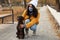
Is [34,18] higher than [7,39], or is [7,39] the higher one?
[34,18]

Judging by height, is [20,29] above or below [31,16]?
below

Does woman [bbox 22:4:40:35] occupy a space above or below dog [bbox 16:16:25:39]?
above

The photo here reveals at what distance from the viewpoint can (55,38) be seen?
10.5m

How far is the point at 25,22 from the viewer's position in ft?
35.0

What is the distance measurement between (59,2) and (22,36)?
21.4 meters

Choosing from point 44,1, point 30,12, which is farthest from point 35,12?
point 44,1

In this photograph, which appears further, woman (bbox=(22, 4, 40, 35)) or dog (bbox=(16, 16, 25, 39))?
woman (bbox=(22, 4, 40, 35))

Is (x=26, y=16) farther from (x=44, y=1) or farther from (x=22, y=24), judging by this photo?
(x=44, y=1)

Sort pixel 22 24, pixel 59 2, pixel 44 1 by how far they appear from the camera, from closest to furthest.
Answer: pixel 22 24
pixel 59 2
pixel 44 1

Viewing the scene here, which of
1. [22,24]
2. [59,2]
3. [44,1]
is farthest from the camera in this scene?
[44,1]

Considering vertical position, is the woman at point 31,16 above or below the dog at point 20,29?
above

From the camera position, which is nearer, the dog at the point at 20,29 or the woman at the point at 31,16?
the dog at the point at 20,29

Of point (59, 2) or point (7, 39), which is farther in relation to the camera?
point (59, 2)

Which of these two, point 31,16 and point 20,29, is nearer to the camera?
point 20,29
